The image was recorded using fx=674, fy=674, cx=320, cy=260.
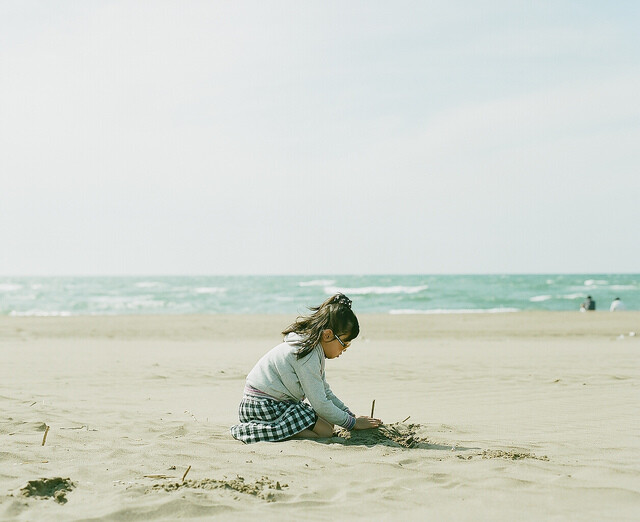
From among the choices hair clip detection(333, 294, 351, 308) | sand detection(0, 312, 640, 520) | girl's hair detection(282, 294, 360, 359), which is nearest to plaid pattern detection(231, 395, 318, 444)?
sand detection(0, 312, 640, 520)

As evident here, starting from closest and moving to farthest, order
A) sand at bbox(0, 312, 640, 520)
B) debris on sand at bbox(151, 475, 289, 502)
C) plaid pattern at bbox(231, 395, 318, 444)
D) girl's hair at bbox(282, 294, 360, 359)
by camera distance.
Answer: sand at bbox(0, 312, 640, 520) < debris on sand at bbox(151, 475, 289, 502) < girl's hair at bbox(282, 294, 360, 359) < plaid pattern at bbox(231, 395, 318, 444)

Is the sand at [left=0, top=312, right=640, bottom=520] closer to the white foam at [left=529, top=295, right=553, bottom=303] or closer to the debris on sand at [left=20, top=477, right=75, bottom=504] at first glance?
the debris on sand at [left=20, top=477, right=75, bottom=504]

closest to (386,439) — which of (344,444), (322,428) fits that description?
(344,444)

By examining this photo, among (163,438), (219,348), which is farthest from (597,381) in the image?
(219,348)

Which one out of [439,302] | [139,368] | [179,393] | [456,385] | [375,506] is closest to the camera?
[375,506]

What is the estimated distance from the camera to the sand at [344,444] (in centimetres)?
361

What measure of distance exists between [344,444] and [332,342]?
780 mm

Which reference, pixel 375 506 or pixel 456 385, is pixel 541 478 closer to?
pixel 375 506

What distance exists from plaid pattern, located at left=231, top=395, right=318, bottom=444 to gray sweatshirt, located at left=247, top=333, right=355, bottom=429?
0.25 feet

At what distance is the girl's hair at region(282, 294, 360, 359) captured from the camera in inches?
193

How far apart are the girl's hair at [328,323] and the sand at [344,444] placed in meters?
0.76

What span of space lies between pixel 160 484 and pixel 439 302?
33887 millimetres

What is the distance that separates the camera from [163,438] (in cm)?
527

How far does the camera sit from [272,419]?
514cm
